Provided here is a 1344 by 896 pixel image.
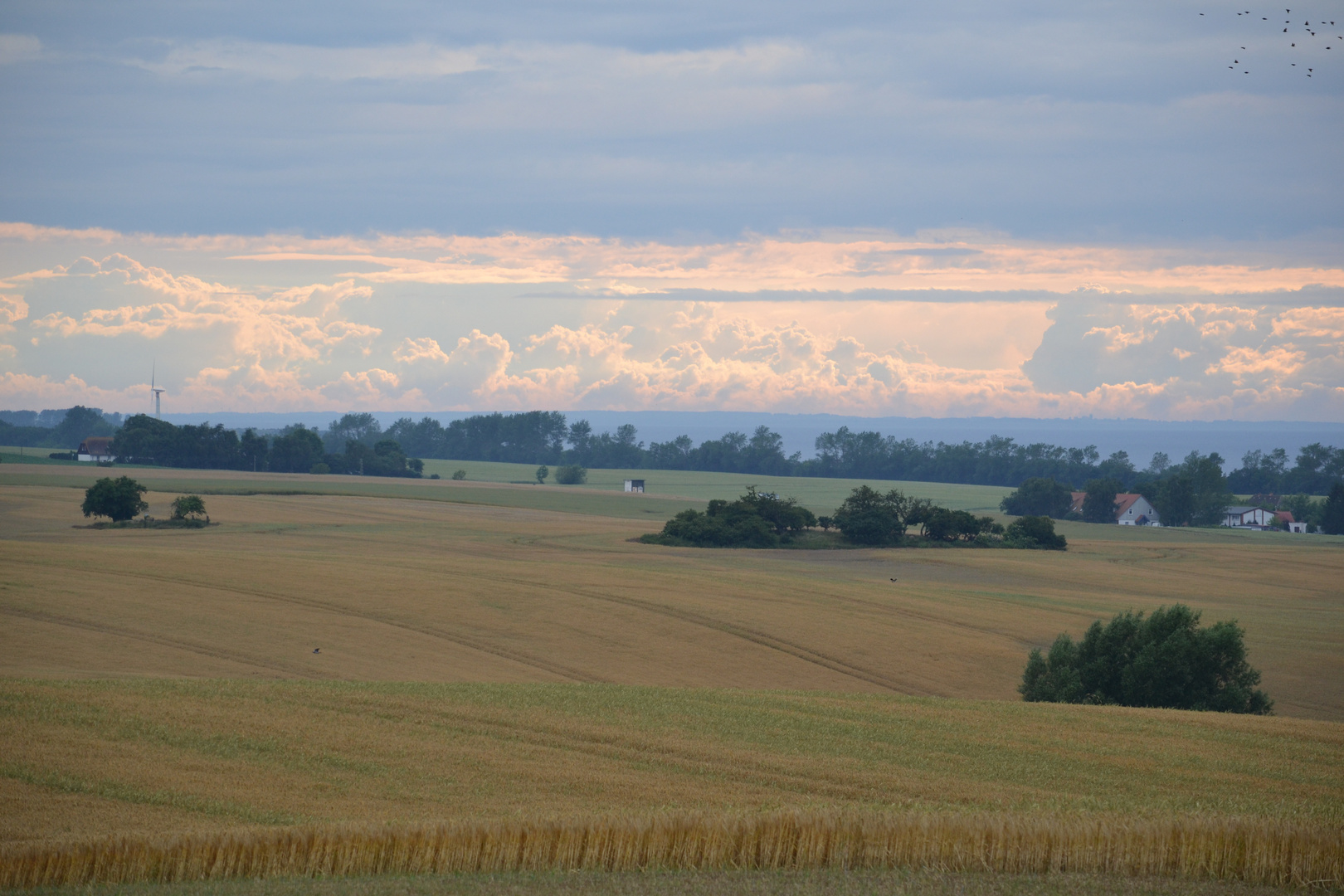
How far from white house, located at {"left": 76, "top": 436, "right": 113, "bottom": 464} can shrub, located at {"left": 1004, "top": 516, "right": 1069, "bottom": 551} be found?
11869 cm

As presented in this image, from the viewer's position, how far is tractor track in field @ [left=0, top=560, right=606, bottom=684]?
3105cm

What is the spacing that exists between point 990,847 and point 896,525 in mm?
69180

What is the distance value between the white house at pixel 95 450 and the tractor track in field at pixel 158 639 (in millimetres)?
123356

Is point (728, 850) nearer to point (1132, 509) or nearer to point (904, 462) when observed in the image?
point (1132, 509)

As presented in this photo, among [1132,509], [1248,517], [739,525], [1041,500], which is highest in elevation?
[1041,500]

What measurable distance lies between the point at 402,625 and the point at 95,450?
133 metres

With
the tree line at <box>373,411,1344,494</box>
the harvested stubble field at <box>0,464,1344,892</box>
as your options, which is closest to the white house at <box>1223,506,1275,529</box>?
the tree line at <box>373,411,1344,494</box>

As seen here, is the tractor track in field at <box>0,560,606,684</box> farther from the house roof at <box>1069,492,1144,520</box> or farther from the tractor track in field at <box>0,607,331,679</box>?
Answer: the house roof at <box>1069,492,1144,520</box>

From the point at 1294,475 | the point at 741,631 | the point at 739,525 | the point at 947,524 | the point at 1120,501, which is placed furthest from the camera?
the point at 1294,475

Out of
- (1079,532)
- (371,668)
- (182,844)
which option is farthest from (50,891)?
(1079,532)

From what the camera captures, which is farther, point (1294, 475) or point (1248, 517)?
point (1294, 475)

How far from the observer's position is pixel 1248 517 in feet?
428

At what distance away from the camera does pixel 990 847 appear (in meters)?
12.0

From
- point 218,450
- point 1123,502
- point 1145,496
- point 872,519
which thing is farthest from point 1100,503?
point 218,450
